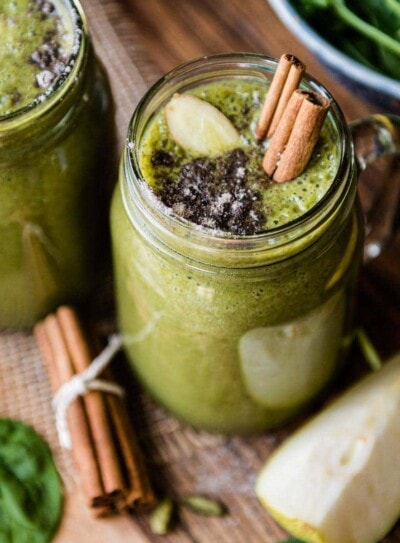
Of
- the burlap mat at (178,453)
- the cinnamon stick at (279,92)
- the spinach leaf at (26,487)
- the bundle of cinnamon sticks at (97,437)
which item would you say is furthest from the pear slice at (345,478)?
the cinnamon stick at (279,92)

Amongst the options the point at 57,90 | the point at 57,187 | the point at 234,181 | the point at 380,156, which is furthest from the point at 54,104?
the point at 380,156

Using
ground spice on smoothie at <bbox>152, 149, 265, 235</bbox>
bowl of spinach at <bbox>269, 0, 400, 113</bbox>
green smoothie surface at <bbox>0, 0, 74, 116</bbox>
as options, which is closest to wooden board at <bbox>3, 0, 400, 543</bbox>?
bowl of spinach at <bbox>269, 0, 400, 113</bbox>

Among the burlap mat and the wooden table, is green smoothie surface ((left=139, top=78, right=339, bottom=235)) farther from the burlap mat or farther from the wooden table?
the wooden table

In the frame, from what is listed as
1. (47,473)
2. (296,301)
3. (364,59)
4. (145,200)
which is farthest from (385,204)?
(47,473)

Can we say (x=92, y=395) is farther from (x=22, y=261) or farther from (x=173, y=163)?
(x=173, y=163)

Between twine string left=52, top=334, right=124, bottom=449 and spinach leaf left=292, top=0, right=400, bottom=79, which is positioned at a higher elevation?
spinach leaf left=292, top=0, right=400, bottom=79

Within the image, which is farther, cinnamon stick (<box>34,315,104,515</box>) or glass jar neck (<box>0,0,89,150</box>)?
cinnamon stick (<box>34,315,104,515</box>)

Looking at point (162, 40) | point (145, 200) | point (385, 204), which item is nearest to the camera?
point (145, 200)

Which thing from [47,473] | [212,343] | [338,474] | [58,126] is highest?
[58,126]
